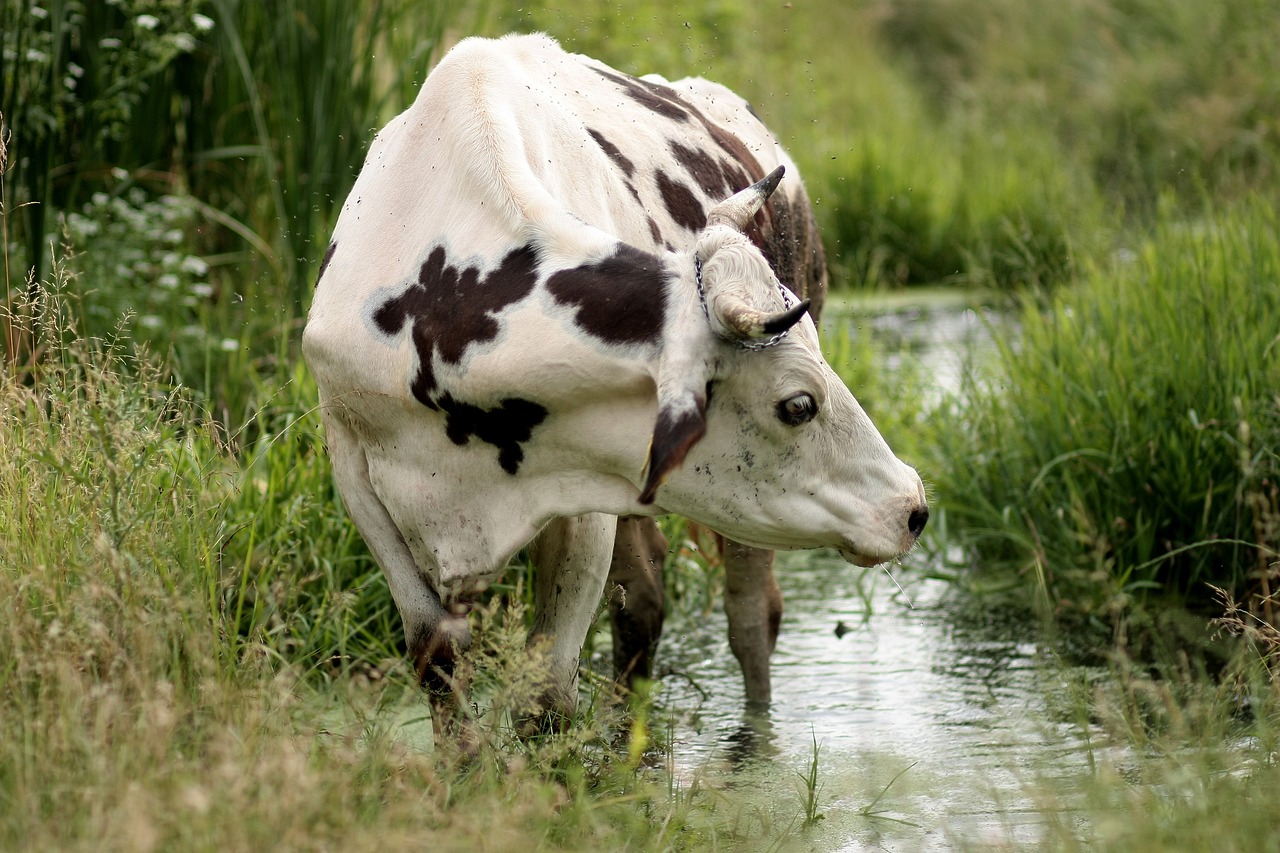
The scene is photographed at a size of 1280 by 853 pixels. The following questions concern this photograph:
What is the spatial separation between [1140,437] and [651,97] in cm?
177

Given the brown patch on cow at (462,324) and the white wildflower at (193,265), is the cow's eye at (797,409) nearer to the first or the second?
the brown patch on cow at (462,324)

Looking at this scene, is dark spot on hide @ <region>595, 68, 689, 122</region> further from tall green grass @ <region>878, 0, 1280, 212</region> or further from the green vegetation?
tall green grass @ <region>878, 0, 1280, 212</region>

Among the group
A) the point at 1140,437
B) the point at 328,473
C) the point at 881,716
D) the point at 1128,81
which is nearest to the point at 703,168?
the point at 328,473

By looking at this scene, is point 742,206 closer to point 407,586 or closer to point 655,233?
point 655,233

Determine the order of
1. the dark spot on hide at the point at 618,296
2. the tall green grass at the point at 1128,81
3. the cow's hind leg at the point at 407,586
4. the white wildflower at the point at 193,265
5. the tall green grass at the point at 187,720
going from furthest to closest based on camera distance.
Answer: the tall green grass at the point at 1128,81, the white wildflower at the point at 193,265, the cow's hind leg at the point at 407,586, the dark spot on hide at the point at 618,296, the tall green grass at the point at 187,720

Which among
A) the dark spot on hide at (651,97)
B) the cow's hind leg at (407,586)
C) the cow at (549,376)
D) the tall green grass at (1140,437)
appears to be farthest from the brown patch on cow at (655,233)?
the tall green grass at (1140,437)

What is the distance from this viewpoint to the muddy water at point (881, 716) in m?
3.35

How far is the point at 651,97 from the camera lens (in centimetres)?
402

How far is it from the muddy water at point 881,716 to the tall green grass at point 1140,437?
0.89 feet

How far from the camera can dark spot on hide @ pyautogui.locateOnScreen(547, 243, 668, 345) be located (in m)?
2.79

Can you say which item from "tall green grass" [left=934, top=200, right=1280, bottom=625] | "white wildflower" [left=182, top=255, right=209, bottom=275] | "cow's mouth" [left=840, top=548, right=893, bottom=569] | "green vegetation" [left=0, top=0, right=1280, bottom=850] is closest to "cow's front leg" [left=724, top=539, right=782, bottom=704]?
"green vegetation" [left=0, top=0, right=1280, bottom=850]

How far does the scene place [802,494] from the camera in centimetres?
298

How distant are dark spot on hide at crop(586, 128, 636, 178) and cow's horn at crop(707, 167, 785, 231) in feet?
1.65

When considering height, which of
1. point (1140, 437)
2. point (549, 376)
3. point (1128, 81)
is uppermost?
point (549, 376)
